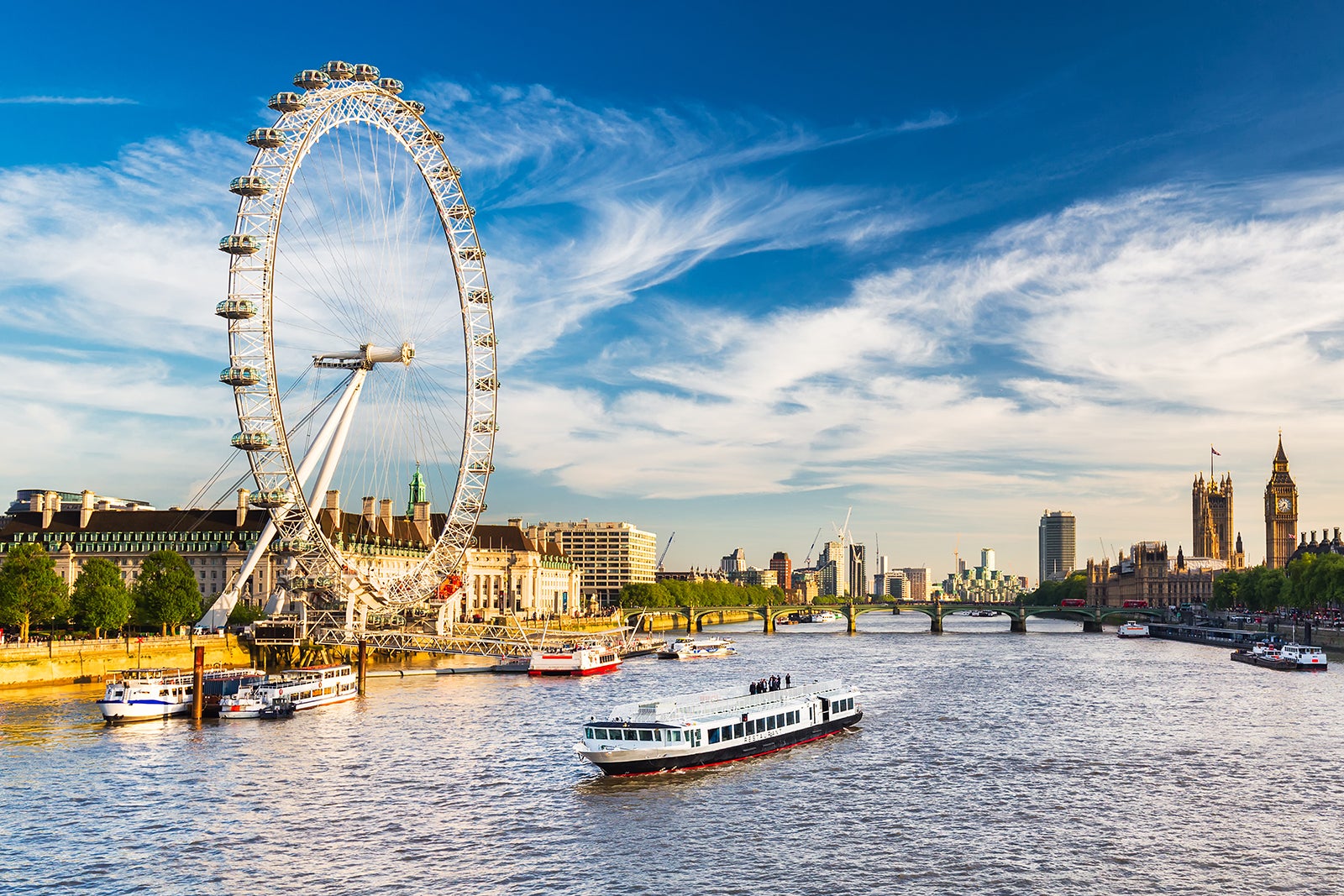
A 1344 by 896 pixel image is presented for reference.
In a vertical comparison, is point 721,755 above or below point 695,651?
above

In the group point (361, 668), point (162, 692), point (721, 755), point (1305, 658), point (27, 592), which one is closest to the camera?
point (721, 755)

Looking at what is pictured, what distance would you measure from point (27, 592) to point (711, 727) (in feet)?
210

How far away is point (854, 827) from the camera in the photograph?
48.8 meters

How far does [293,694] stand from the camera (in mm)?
82688

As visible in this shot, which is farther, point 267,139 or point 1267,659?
point 1267,659

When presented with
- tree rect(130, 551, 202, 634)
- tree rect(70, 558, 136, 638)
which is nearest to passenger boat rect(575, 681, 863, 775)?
tree rect(70, 558, 136, 638)

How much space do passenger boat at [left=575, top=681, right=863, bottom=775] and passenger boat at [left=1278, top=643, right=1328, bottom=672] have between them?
68.7 metres

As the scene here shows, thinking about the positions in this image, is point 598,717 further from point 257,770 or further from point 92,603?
point 92,603

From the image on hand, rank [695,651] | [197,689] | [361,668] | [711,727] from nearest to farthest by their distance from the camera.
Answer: [711,727] < [197,689] < [361,668] < [695,651]

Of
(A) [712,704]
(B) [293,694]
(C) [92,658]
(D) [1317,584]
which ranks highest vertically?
(D) [1317,584]

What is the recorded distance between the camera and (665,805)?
5347 centimetres

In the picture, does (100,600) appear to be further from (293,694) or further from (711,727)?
(711,727)

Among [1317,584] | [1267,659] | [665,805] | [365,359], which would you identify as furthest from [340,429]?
[1317,584]

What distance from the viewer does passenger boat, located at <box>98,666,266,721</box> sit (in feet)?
242
